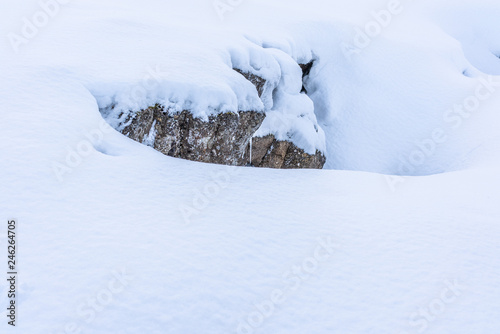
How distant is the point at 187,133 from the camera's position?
315 inches

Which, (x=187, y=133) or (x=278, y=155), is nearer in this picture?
(x=187, y=133)

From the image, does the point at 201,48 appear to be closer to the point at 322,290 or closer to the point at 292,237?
the point at 292,237

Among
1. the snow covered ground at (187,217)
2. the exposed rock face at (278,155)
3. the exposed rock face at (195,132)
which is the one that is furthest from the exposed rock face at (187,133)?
the exposed rock face at (278,155)

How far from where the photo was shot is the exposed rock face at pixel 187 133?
7.38 m

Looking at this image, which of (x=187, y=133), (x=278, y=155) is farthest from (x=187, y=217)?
(x=278, y=155)

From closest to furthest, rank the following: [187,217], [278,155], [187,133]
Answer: [187,217] → [187,133] → [278,155]

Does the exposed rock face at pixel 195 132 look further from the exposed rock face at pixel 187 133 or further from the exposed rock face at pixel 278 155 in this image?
the exposed rock face at pixel 278 155

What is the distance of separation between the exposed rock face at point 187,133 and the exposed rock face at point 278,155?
2472 millimetres

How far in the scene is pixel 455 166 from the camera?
14430 mm

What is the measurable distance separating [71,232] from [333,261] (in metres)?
3.29

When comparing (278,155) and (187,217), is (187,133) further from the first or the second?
(278,155)

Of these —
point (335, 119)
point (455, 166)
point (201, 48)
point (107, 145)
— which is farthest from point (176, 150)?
point (455, 166)

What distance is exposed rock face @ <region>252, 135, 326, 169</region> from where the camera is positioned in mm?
11742

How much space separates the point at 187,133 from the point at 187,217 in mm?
3497
